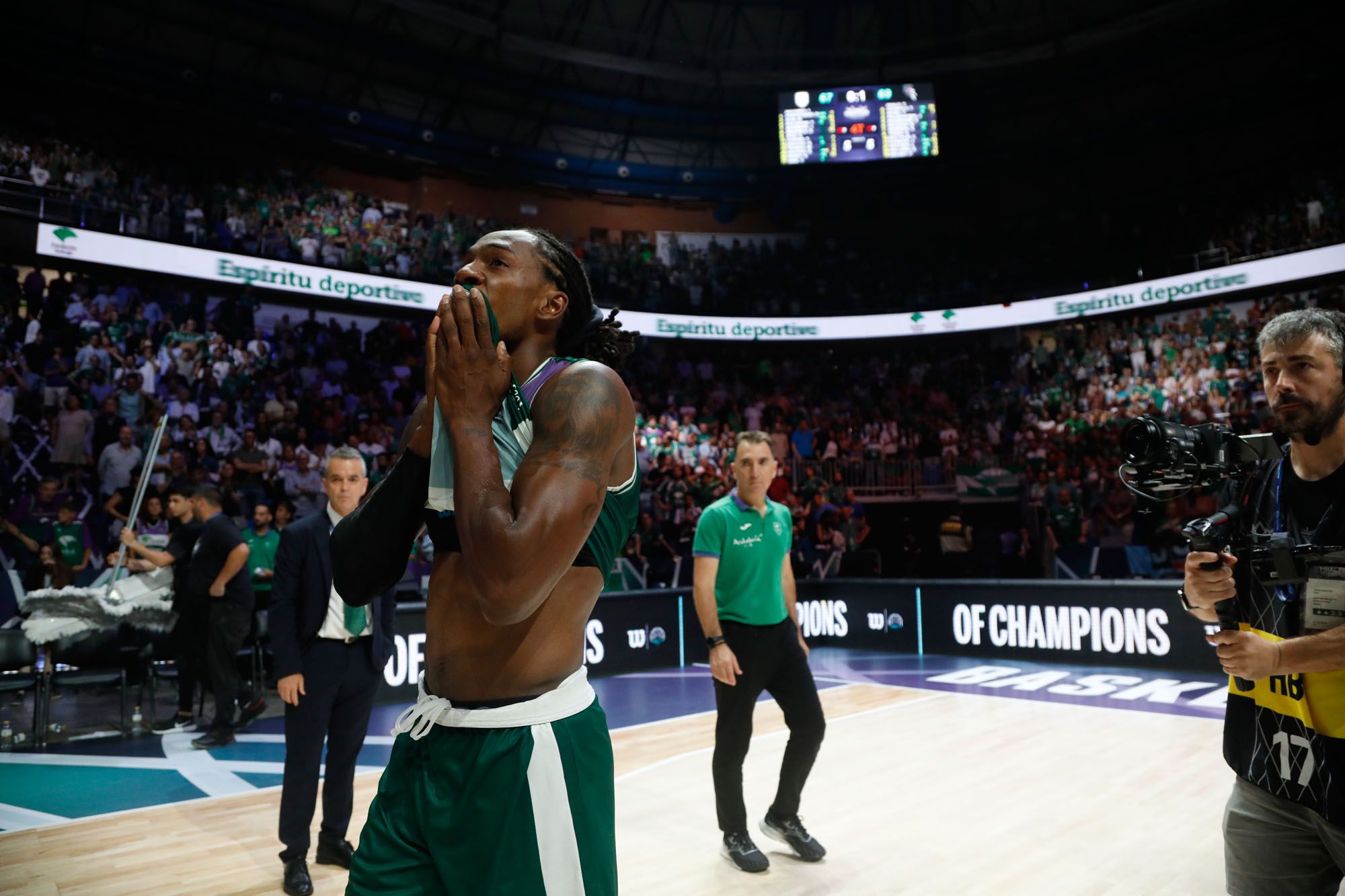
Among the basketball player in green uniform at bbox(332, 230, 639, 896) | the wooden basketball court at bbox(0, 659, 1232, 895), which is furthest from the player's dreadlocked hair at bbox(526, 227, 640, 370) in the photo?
the wooden basketball court at bbox(0, 659, 1232, 895)

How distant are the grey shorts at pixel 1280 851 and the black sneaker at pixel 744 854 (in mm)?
2310

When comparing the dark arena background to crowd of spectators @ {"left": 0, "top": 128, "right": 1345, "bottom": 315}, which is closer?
the dark arena background

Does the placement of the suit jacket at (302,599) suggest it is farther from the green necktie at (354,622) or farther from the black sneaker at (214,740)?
the black sneaker at (214,740)

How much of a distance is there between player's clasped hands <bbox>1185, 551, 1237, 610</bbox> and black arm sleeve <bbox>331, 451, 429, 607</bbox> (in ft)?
5.81

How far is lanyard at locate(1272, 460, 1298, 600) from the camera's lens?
232 centimetres

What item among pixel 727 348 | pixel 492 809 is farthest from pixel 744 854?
pixel 727 348

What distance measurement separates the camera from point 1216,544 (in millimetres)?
2172

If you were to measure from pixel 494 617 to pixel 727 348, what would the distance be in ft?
69.3

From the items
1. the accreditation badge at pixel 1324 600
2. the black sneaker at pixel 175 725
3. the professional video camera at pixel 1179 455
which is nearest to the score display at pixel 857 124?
the black sneaker at pixel 175 725

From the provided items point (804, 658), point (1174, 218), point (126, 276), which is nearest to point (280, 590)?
point (804, 658)

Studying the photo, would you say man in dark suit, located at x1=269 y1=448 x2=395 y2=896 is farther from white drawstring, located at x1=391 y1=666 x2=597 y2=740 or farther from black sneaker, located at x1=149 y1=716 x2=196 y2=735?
black sneaker, located at x1=149 y1=716 x2=196 y2=735

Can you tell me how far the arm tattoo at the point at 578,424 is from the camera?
1.54m

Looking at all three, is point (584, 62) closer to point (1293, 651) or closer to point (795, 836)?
point (795, 836)

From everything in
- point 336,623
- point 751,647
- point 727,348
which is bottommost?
point 751,647
